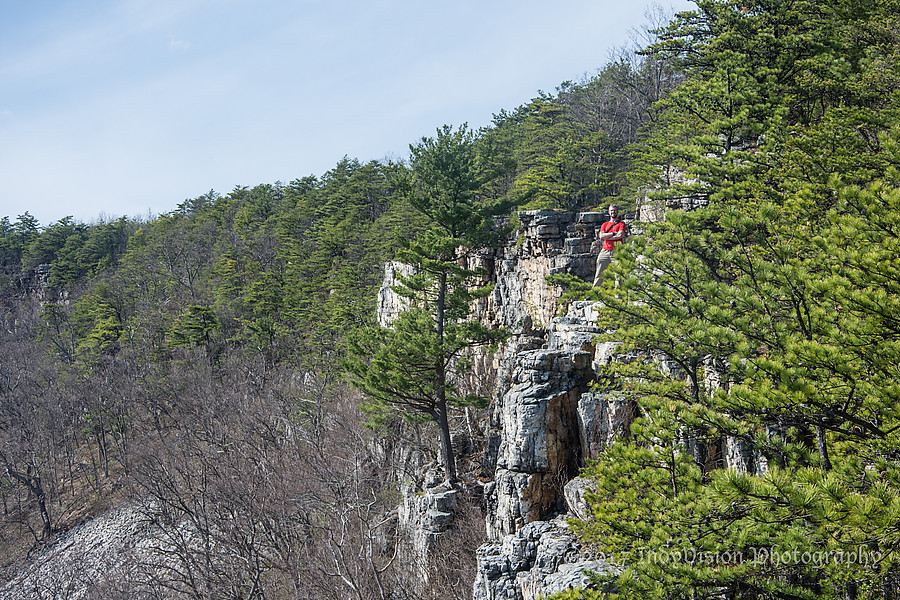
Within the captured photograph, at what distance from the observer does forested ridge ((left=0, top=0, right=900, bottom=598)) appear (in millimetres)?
4883

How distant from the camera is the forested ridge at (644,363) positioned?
16.0 ft

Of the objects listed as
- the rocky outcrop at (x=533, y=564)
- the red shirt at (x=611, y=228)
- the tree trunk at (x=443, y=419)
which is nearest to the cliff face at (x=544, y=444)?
the rocky outcrop at (x=533, y=564)

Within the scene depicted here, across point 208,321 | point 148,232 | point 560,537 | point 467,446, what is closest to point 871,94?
point 560,537

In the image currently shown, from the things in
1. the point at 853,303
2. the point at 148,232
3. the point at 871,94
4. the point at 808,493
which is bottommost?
the point at 808,493

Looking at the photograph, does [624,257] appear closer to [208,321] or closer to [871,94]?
[871,94]

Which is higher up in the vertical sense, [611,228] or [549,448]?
[611,228]

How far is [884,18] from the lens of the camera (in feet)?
35.1

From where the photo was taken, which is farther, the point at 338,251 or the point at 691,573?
the point at 338,251

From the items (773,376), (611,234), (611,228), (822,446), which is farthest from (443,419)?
(822,446)

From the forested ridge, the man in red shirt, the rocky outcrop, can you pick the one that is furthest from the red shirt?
the rocky outcrop

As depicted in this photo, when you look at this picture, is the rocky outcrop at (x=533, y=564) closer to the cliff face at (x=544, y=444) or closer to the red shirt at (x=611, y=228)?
the cliff face at (x=544, y=444)

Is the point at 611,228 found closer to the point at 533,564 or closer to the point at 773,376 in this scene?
the point at 533,564

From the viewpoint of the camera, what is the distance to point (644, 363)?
367 inches

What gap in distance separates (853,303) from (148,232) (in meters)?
61.9
